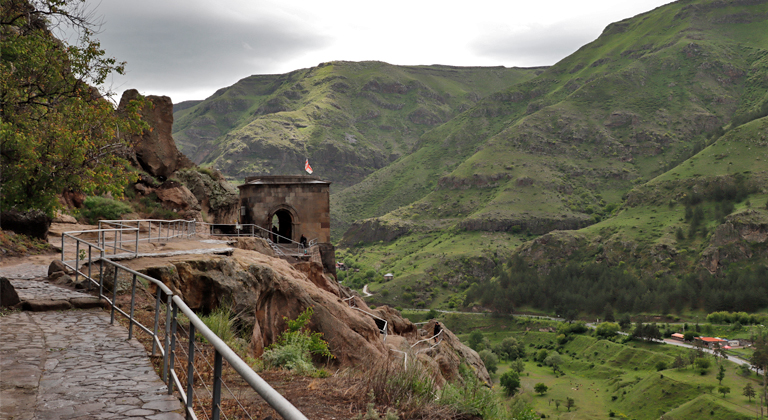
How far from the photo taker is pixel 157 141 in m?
30.3

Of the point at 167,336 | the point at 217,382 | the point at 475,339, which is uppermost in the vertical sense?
the point at 217,382

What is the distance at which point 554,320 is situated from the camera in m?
120

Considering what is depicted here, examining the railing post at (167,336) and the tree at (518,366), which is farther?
the tree at (518,366)

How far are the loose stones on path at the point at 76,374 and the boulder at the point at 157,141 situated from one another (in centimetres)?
2327

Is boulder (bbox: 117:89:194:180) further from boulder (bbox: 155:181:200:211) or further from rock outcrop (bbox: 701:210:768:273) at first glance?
rock outcrop (bbox: 701:210:768:273)

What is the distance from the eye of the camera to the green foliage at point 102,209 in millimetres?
22422

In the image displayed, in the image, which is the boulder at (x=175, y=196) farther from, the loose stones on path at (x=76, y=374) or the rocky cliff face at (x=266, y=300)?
the loose stones on path at (x=76, y=374)

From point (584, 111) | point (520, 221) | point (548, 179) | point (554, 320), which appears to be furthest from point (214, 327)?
point (584, 111)

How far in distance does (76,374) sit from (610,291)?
5287 inches

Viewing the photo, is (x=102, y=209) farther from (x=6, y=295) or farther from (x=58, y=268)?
(x=6, y=295)

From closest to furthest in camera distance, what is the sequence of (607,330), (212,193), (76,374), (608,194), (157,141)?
(76,374)
(157,141)
(212,193)
(607,330)
(608,194)

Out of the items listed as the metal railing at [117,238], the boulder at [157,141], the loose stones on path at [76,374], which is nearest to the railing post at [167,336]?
the loose stones on path at [76,374]

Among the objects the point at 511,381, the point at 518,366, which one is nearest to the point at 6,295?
the point at 511,381

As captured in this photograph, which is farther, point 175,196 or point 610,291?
point 610,291
